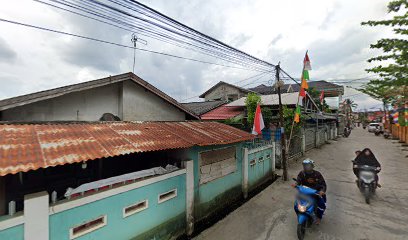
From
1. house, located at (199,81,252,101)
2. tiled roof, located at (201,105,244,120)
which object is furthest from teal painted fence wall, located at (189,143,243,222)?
house, located at (199,81,252,101)

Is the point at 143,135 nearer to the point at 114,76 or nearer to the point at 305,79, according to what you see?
the point at 114,76

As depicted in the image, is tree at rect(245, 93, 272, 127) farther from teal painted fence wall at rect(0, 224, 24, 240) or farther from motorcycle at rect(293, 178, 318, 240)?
teal painted fence wall at rect(0, 224, 24, 240)

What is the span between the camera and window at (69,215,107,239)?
125 inches

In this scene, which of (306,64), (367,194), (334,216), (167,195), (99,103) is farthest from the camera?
(306,64)

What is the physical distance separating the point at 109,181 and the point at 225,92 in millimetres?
23254

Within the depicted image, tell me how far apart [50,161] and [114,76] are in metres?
3.65

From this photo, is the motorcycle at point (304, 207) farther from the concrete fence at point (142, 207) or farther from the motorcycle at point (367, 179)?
the motorcycle at point (367, 179)

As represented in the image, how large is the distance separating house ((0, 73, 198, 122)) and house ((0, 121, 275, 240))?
873 millimetres

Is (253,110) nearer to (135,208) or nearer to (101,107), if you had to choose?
(101,107)

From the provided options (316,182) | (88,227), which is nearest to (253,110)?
(316,182)

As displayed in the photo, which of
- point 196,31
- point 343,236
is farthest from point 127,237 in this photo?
point 196,31

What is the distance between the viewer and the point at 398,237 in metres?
4.67

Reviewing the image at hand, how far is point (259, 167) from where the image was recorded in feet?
28.5

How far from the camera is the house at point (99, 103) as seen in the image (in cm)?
462
